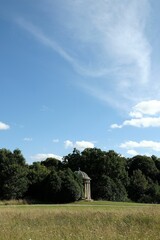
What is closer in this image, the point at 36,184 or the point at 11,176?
the point at 11,176

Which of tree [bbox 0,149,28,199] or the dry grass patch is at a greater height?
tree [bbox 0,149,28,199]

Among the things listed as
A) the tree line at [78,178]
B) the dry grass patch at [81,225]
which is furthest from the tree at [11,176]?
the dry grass patch at [81,225]

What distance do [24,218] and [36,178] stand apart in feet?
197

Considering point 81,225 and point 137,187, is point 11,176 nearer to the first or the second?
point 137,187

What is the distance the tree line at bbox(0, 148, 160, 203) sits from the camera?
242ft

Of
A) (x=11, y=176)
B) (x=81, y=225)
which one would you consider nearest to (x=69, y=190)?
(x=11, y=176)

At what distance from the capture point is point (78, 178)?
79.2 m

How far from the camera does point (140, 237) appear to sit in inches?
425

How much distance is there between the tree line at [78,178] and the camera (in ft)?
242

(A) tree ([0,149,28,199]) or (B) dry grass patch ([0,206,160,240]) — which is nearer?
(B) dry grass patch ([0,206,160,240])

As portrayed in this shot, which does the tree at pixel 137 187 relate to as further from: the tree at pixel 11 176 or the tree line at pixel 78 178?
the tree at pixel 11 176

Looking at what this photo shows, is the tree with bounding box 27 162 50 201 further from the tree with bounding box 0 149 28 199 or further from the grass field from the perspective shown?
the grass field

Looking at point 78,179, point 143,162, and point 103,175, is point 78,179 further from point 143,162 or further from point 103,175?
point 143,162

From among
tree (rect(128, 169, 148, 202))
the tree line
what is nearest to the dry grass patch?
the tree line
